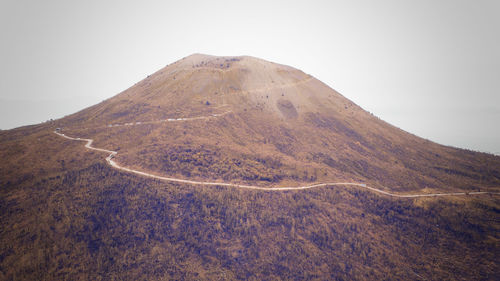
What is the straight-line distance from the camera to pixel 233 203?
2123 centimetres

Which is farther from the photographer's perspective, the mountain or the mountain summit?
the mountain summit

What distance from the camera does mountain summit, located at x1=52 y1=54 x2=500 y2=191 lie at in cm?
2569

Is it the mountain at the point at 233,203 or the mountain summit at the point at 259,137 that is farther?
the mountain summit at the point at 259,137

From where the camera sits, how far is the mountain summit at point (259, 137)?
25.7 meters

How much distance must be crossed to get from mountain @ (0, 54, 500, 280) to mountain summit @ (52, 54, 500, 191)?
27cm

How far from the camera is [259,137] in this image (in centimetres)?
3159

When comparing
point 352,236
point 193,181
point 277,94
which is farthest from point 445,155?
point 193,181

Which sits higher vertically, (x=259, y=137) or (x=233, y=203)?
(x=259, y=137)

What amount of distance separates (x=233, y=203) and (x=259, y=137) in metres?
13.5

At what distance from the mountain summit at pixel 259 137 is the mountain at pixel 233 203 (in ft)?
0.88

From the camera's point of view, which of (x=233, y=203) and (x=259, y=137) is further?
(x=259, y=137)

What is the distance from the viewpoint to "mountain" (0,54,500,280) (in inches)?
679

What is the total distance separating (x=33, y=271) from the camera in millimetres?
14570

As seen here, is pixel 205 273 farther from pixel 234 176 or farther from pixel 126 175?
pixel 126 175
